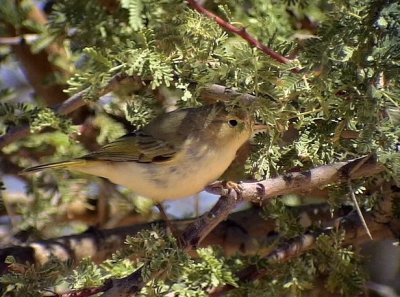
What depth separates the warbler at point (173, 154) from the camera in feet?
5.75

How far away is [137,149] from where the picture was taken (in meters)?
1.87

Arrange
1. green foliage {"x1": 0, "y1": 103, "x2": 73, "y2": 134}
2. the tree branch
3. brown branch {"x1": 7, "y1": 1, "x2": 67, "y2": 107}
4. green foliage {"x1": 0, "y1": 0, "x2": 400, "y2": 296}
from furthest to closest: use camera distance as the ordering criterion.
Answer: brown branch {"x1": 7, "y1": 1, "x2": 67, "y2": 107}, green foliage {"x1": 0, "y1": 103, "x2": 73, "y2": 134}, the tree branch, green foliage {"x1": 0, "y1": 0, "x2": 400, "y2": 296}

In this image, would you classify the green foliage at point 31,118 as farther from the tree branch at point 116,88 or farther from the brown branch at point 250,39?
the brown branch at point 250,39

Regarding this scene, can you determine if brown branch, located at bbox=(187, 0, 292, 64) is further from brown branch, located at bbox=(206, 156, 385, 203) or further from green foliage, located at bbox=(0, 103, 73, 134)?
green foliage, located at bbox=(0, 103, 73, 134)

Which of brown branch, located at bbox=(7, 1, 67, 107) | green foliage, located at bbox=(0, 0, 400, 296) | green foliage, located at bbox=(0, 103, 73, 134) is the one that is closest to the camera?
green foliage, located at bbox=(0, 0, 400, 296)

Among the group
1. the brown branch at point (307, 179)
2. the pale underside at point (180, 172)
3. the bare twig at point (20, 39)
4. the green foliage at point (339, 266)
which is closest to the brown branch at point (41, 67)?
the bare twig at point (20, 39)

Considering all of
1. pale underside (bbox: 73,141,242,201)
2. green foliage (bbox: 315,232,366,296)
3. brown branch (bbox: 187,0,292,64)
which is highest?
A: brown branch (bbox: 187,0,292,64)

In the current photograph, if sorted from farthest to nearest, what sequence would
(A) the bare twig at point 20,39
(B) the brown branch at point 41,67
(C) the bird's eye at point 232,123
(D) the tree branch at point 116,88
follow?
(B) the brown branch at point 41,67
(A) the bare twig at point 20,39
(C) the bird's eye at point 232,123
(D) the tree branch at point 116,88

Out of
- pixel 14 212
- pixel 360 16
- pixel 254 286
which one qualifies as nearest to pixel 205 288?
pixel 254 286

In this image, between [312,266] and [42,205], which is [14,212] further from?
[312,266]

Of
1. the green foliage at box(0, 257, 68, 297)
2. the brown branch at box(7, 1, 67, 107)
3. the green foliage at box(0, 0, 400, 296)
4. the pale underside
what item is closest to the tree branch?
the green foliage at box(0, 0, 400, 296)

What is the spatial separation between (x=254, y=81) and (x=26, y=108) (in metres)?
0.72

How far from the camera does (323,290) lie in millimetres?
2074

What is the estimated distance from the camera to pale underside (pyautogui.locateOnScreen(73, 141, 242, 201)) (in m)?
1.75
